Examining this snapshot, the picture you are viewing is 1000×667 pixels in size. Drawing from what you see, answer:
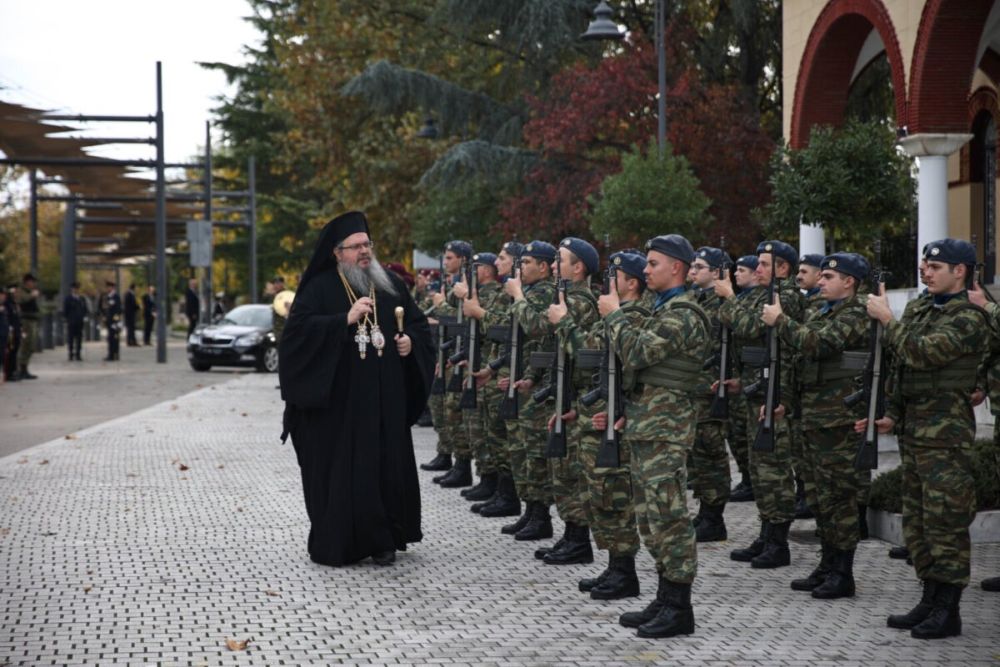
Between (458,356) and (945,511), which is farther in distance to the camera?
(458,356)

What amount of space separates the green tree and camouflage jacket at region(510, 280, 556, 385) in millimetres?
10211

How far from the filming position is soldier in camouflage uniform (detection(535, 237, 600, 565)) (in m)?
8.14

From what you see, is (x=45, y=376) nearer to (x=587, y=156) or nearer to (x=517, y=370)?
(x=587, y=156)

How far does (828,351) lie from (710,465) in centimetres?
194

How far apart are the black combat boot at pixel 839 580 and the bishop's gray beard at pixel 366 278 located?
3.51 meters

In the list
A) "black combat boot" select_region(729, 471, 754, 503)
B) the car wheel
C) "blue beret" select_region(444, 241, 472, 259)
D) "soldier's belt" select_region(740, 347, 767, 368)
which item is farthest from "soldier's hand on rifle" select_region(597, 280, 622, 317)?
the car wheel

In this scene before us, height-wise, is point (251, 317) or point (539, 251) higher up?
point (539, 251)

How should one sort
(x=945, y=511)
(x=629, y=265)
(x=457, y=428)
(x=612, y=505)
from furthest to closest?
(x=457, y=428)
(x=612, y=505)
(x=629, y=265)
(x=945, y=511)

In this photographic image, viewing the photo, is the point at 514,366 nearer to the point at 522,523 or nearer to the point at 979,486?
the point at 522,523

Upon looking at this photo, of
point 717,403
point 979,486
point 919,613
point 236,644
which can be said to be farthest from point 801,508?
point 236,644

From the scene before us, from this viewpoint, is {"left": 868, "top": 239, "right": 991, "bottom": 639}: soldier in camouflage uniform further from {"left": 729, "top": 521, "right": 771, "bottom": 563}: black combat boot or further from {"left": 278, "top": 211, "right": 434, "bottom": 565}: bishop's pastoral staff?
{"left": 278, "top": 211, "right": 434, "bottom": 565}: bishop's pastoral staff

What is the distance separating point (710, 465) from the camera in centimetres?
1004

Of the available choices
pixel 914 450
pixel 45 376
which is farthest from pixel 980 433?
pixel 45 376

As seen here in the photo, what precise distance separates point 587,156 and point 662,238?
21.8 meters
